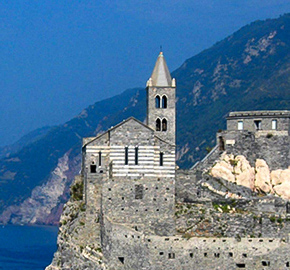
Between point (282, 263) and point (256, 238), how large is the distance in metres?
3.18

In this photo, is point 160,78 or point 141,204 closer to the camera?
point 141,204

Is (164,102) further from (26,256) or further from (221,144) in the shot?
(26,256)

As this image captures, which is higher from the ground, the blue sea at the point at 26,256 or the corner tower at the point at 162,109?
the corner tower at the point at 162,109

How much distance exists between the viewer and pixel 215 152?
3516 inches

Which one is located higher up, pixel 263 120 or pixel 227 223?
pixel 263 120

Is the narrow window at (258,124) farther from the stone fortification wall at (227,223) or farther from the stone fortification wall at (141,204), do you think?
the stone fortification wall at (141,204)

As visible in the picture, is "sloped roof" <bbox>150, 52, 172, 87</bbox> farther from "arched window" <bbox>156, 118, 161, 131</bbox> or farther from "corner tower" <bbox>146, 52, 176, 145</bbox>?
"arched window" <bbox>156, 118, 161, 131</bbox>

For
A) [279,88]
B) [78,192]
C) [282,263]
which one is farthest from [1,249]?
[282,263]

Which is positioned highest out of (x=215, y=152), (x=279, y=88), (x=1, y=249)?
(x=279, y=88)

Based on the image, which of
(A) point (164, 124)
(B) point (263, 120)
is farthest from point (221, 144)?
(A) point (164, 124)

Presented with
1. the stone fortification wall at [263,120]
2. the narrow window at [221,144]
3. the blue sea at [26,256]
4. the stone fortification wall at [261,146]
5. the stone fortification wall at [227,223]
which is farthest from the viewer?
the blue sea at [26,256]

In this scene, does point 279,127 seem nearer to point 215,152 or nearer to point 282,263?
point 215,152

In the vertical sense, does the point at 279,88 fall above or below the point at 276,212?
above

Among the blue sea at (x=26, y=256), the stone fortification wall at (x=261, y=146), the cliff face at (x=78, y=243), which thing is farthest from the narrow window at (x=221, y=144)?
the blue sea at (x=26, y=256)
